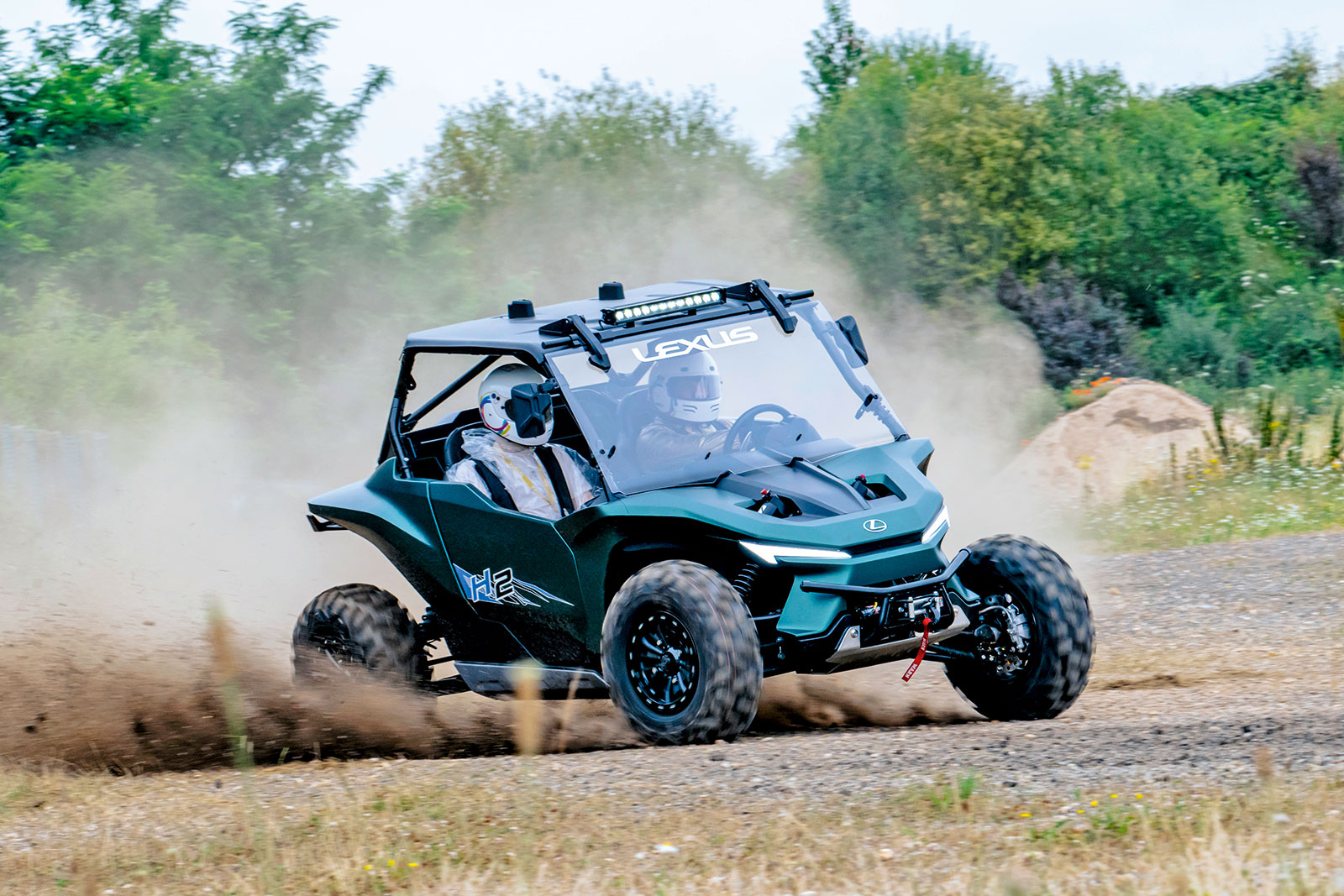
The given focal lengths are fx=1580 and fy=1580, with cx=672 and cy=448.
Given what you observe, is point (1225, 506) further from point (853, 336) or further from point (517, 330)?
point (517, 330)

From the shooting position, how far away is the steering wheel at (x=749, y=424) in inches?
280

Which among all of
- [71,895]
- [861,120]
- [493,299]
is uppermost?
[861,120]

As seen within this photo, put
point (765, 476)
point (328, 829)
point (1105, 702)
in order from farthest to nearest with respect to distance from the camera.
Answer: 1. point (1105, 702)
2. point (765, 476)
3. point (328, 829)

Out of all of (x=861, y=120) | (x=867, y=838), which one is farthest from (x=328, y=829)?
(x=861, y=120)

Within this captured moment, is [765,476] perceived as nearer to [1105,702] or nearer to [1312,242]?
[1105,702]

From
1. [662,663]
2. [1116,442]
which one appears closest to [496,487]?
[662,663]

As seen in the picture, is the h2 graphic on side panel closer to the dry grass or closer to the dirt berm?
the dry grass

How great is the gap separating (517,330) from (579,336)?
0.39 metres

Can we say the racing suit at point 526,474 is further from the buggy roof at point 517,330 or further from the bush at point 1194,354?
the bush at point 1194,354

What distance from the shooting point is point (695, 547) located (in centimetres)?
668

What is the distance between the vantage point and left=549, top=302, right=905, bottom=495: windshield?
6984 millimetres

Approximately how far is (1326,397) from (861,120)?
33.8ft

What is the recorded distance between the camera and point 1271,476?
15.0 metres

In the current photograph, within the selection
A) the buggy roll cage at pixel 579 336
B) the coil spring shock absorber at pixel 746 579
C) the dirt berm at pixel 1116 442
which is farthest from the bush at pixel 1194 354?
the coil spring shock absorber at pixel 746 579
